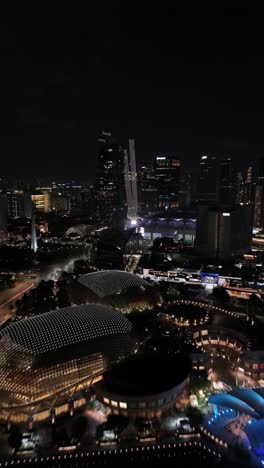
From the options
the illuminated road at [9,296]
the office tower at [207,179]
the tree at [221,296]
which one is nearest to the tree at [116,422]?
the illuminated road at [9,296]

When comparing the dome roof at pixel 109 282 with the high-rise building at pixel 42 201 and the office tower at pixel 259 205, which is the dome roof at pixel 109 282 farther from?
the high-rise building at pixel 42 201

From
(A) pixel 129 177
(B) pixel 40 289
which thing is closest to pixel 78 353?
(B) pixel 40 289

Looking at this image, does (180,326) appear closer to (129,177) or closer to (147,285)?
(147,285)

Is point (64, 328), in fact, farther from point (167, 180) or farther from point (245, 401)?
point (167, 180)

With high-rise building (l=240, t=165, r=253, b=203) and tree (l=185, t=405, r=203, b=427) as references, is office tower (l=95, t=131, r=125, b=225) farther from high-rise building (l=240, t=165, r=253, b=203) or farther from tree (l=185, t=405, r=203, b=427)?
tree (l=185, t=405, r=203, b=427)

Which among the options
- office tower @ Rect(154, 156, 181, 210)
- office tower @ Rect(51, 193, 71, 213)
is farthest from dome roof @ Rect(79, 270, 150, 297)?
office tower @ Rect(51, 193, 71, 213)

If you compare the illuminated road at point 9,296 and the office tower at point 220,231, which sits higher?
the office tower at point 220,231
